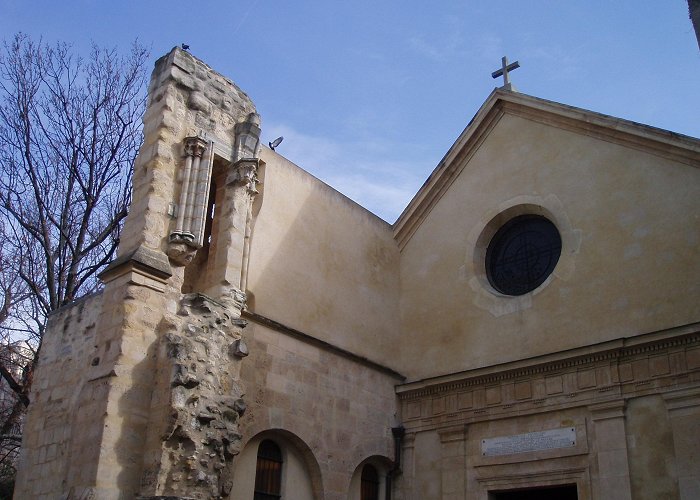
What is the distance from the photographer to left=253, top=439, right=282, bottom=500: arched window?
32.0 ft

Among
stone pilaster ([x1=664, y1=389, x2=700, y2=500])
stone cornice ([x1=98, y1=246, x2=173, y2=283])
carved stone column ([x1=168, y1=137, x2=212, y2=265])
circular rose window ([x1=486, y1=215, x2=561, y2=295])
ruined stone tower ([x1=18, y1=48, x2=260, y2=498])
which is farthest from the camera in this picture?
circular rose window ([x1=486, y1=215, x2=561, y2=295])

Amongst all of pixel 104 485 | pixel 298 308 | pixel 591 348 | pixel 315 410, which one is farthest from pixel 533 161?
pixel 104 485

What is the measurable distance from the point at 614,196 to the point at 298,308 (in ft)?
15.8

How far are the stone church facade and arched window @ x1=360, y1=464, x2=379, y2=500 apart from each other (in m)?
0.04

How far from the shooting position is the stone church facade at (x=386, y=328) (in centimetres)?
856

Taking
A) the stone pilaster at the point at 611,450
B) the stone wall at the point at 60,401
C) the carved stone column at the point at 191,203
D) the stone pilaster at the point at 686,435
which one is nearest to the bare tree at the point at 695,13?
the stone pilaster at the point at 686,435

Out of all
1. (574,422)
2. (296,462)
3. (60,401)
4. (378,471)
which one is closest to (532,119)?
(574,422)

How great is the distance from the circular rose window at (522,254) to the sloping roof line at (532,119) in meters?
1.46

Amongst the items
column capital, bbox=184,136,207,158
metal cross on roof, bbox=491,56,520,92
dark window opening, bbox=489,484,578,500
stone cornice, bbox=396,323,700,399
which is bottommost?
dark window opening, bbox=489,484,578,500

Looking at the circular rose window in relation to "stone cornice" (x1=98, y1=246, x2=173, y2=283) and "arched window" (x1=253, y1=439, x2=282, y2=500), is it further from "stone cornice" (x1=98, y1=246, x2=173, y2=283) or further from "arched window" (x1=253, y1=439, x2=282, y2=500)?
"stone cornice" (x1=98, y1=246, x2=173, y2=283)

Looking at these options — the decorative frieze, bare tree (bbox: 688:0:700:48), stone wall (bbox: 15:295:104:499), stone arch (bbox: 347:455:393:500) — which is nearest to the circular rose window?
the decorative frieze

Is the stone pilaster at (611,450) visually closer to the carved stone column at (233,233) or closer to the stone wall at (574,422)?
the stone wall at (574,422)

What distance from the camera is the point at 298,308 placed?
35.9 ft

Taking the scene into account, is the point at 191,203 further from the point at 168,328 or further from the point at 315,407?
the point at 315,407
